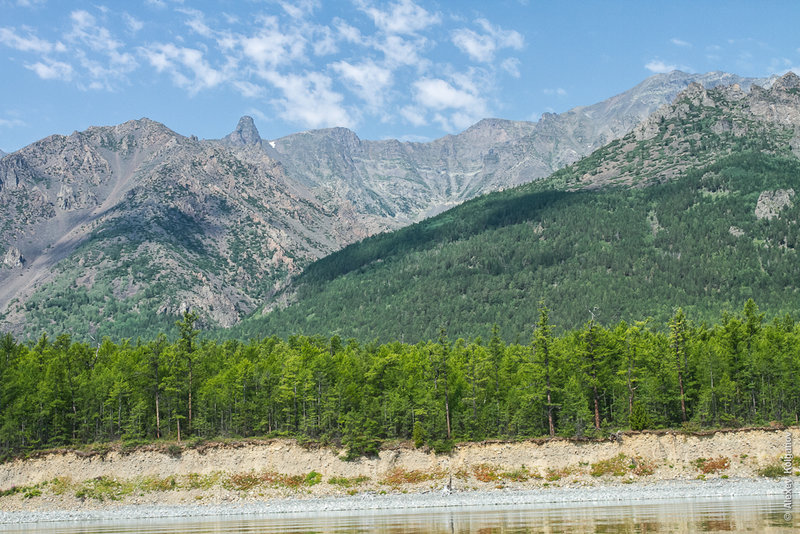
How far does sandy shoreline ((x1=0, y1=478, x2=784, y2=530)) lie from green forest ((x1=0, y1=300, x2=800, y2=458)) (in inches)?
346

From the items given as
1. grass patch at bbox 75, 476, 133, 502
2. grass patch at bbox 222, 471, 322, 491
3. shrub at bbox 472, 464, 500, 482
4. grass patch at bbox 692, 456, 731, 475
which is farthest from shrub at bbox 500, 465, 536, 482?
grass patch at bbox 75, 476, 133, 502

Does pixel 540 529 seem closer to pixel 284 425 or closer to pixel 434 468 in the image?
pixel 434 468

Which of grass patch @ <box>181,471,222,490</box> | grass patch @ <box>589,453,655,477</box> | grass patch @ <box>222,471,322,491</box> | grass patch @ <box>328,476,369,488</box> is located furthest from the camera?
grass patch @ <box>181,471,222,490</box>

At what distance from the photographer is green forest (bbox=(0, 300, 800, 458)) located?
311 ft

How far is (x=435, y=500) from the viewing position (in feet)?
264

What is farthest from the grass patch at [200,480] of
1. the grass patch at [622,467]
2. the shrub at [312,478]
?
the grass patch at [622,467]

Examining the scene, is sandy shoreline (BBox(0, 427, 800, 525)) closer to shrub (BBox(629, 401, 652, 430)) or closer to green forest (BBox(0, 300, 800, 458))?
shrub (BBox(629, 401, 652, 430))

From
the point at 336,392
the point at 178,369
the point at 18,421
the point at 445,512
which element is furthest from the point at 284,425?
the point at 445,512

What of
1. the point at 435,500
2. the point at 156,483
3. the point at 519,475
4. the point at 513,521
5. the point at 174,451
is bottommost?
the point at 435,500

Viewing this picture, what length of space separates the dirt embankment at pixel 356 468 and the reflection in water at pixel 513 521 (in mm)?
12997

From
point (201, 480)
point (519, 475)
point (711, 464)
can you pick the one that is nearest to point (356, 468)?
point (201, 480)

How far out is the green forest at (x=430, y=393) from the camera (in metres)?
94.9

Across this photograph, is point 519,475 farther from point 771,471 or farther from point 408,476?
point 771,471

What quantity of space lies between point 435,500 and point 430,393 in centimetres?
2016
